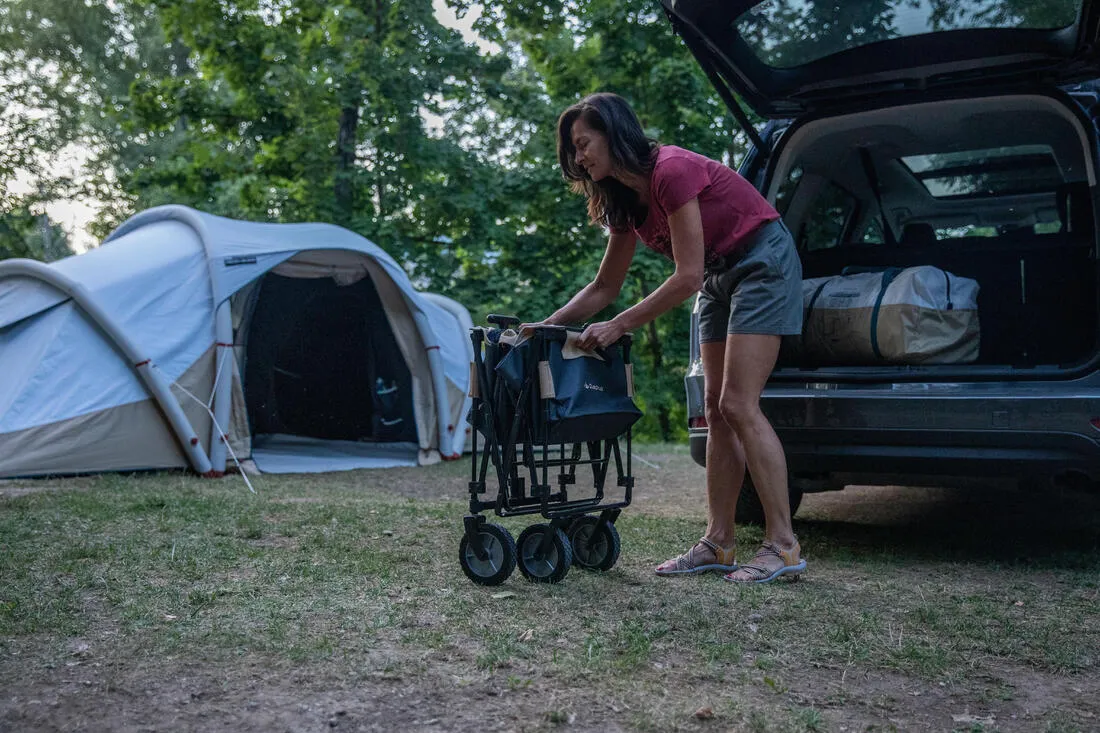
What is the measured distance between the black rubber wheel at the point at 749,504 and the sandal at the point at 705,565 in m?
0.74

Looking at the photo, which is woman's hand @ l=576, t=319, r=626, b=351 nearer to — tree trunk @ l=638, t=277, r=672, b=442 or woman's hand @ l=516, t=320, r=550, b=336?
woman's hand @ l=516, t=320, r=550, b=336

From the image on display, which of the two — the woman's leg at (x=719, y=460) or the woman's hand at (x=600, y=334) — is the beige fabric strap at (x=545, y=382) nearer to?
the woman's hand at (x=600, y=334)

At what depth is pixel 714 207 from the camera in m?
3.33

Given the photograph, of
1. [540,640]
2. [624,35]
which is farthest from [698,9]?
[624,35]

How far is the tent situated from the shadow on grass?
394 cm

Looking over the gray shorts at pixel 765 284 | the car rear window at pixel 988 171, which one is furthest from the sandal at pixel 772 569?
the car rear window at pixel 988 171

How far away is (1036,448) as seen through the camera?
134 inches

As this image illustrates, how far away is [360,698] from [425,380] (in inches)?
256

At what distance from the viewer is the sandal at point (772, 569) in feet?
10.9

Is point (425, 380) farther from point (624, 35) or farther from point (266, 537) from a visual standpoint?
point (624, 35)

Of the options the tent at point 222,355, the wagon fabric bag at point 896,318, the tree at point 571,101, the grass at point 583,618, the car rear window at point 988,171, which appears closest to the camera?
the grass at point 583,618

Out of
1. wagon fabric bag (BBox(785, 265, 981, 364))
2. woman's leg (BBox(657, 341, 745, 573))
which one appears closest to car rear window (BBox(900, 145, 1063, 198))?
wagon fabric bag (BBox(785, 265, 981, 364))

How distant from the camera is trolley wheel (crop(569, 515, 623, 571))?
3455 millimetres

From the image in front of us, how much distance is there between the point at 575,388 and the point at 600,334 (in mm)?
191
